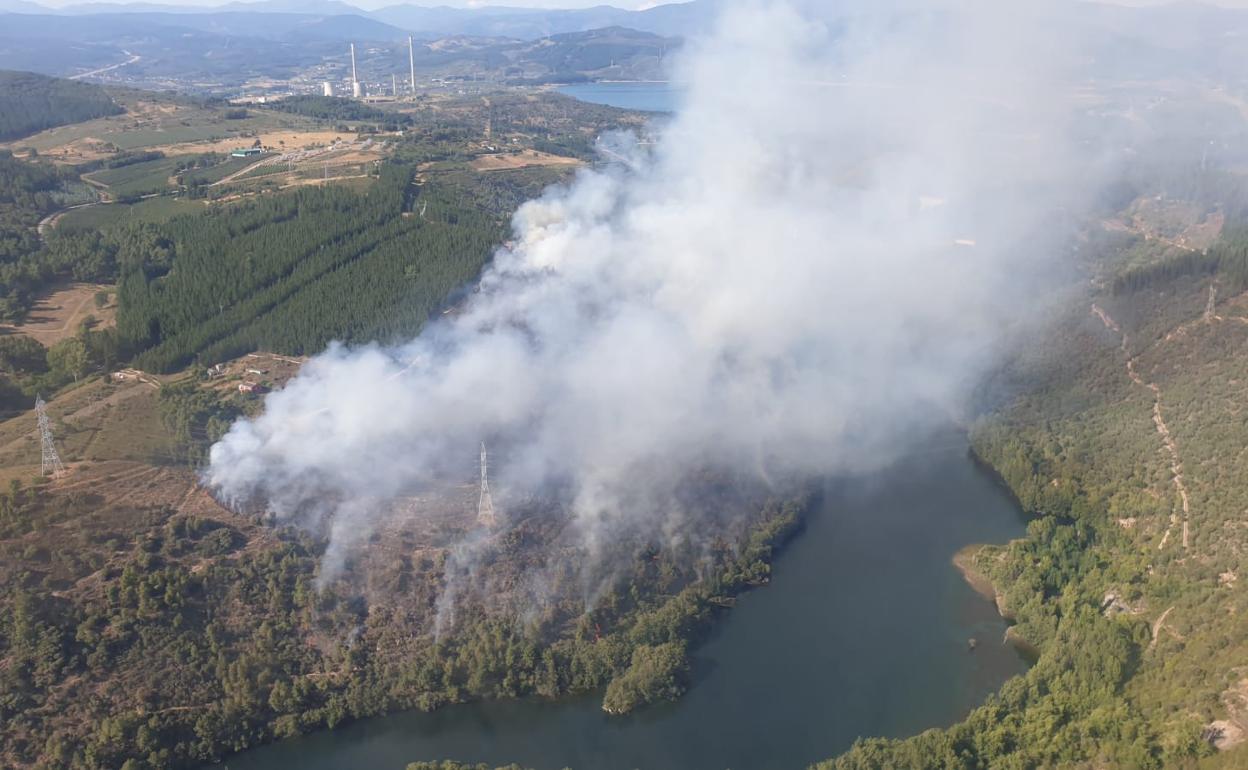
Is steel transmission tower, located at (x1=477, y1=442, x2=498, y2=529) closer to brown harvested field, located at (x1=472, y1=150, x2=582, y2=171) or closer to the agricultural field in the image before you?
brown harvested field, located at (x1=472, y1=150, x2=582, y2=171)

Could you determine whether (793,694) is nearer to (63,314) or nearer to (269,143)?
(63,314)

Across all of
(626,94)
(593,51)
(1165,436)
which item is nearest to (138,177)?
(1165,436)

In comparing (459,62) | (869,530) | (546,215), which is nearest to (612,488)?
(869,530)

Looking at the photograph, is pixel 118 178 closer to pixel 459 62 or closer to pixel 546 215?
pixel 546 215

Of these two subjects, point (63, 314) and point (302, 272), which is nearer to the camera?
point (63, 314)

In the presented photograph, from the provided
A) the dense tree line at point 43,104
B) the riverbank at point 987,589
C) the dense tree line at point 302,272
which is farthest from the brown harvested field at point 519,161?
the riverbank at point 987,589
